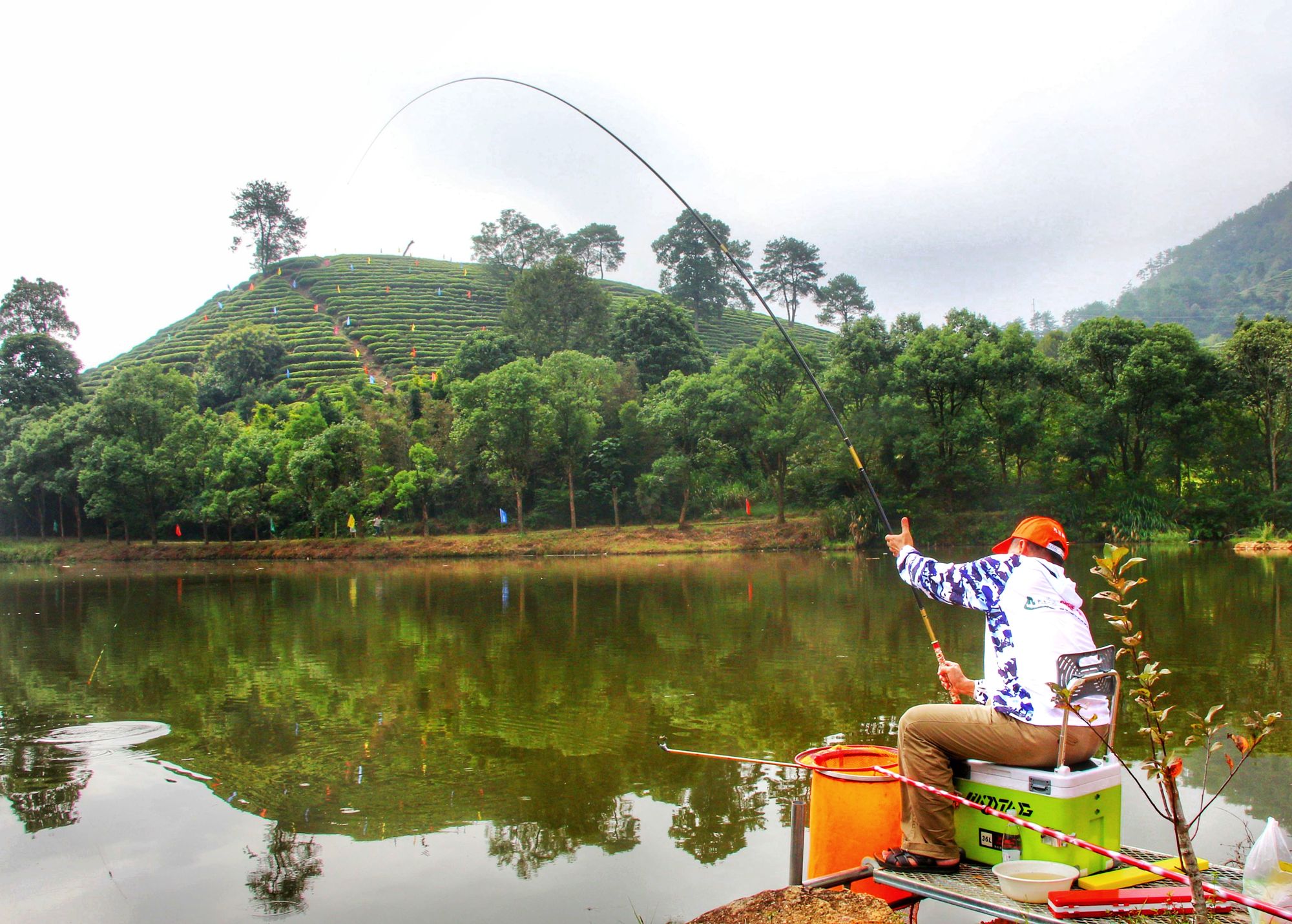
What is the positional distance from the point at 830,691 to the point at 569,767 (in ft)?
10.7

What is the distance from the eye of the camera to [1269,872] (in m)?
3.13

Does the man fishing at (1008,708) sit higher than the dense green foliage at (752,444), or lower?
lower

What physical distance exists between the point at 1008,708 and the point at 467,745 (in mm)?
4961

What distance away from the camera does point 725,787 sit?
6.19m

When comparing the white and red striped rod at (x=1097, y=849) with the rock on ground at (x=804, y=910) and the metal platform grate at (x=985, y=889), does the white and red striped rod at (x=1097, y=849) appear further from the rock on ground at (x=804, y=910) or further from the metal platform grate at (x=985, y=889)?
the rock on ground at (x=804, y=910)

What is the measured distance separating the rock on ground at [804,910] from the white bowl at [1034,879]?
430 mm

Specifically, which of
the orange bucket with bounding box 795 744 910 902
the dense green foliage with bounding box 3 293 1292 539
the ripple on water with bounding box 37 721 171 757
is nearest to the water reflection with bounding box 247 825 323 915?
the orange bucket with bounding box 795 744 910 902

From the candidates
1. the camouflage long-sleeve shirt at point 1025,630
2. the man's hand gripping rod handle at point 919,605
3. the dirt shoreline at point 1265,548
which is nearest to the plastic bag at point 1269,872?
the camouflage long-sleeve shirt at point 1025,630

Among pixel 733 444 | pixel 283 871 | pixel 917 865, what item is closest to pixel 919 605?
pixel 917 865

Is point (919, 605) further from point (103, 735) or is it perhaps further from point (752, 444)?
point (752, 444)

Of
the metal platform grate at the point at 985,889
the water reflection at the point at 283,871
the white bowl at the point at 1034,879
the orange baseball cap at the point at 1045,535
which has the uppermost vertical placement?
the orange baseball cap at the point at 1045,535

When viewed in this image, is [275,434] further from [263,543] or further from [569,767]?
[569,767]

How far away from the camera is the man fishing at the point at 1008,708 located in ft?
11.7

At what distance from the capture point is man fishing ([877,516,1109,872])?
140 inches
